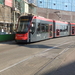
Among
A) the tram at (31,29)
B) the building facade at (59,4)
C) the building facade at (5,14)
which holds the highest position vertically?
the building facade at (59,4)

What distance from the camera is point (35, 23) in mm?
17438

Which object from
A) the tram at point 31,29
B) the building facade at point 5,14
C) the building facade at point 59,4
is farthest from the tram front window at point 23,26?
the building facade at point 59,4

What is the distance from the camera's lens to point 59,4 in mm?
79938

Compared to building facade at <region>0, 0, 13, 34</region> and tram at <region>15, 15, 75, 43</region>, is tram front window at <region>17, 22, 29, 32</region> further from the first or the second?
building facade at <region>0, 0, 13, 34</region>

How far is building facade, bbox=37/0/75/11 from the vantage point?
7511 cm

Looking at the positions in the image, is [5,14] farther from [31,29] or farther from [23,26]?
[31,29]

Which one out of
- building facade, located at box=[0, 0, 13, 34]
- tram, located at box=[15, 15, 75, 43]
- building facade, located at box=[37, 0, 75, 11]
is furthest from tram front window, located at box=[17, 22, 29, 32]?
building facade, located at box=[37, 0, 75, 11]

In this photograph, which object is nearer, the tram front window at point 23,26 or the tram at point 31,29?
the tram at point 31,29

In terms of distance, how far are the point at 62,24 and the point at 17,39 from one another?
1541cm

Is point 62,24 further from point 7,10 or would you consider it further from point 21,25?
point 21,25

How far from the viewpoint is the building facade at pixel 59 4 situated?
7511 centimetres

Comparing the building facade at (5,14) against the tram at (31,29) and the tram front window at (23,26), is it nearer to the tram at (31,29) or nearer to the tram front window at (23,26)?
the tram at (31,29)

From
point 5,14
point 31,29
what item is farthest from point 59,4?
point 31,29

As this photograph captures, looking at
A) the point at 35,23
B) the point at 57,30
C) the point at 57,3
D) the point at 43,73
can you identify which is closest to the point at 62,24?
the point at 57,30
